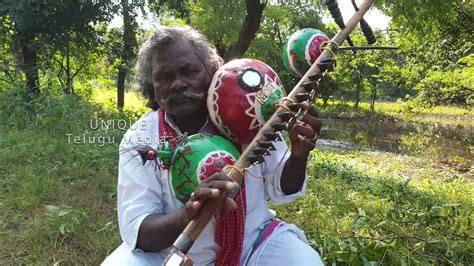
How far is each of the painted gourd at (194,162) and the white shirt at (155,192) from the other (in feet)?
1.30

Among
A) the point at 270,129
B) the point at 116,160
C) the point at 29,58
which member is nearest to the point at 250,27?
the point at 29,58

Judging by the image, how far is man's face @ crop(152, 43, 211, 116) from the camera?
162cm

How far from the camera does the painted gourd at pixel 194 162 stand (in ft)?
4.02

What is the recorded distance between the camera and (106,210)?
3545mm

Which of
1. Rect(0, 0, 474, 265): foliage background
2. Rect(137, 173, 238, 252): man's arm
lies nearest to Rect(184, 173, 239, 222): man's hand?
Rect(137, 173, 238, 252): man's arm

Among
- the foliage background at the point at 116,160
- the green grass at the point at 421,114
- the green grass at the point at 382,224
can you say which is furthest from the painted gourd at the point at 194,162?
the green grass at the point at 421,114

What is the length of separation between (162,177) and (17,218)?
2117 millimetres

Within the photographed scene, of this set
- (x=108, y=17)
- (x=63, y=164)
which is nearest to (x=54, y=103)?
(x=63, y=164)

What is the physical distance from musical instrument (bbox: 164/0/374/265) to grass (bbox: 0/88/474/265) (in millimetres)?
1463

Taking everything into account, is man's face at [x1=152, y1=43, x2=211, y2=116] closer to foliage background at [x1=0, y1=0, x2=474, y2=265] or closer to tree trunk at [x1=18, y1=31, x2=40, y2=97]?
foliage background at [x1=0, y1=0, x2=474, y2=265]

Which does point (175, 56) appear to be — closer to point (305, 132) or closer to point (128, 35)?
point (305, 132)

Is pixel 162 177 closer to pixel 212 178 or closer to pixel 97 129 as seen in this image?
pixel 212 178

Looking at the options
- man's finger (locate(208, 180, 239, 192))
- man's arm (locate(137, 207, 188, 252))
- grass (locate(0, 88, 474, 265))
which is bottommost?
grass (locate(0, 88, 474, 265))

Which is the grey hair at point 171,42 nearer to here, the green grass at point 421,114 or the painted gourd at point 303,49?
the painted gourd at point 303,49
